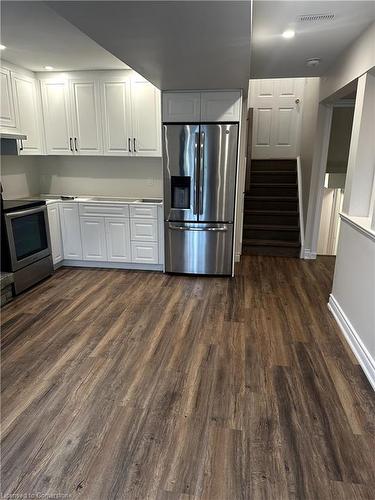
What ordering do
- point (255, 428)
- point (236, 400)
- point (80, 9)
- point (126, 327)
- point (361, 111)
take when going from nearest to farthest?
1. point (80, 9)
2. point (255, 428)
3. point (236, 400)
4. point (361, 111)
5. point (126, 327)

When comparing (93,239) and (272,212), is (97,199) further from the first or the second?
(272,212)

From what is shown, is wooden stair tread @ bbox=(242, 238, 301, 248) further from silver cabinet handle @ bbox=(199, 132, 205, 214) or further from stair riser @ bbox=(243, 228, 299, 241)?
silver cabinet handle @ bbox=(199, 132, 205, 214)

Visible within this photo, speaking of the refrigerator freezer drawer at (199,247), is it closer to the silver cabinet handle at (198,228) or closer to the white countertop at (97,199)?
the silver cabinet handle at (198,228)

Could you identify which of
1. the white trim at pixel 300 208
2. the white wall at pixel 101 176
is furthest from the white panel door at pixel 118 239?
the white trim at pixel 300 208

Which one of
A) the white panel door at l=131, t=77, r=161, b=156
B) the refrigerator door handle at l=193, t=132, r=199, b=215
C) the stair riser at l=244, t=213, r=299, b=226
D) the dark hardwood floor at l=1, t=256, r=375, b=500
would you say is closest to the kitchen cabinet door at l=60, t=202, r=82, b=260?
the dark hardwood floor at l=1, t=256, r=375, b=500

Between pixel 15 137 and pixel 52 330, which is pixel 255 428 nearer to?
pixel 52 330

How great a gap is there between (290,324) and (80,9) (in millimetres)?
2844

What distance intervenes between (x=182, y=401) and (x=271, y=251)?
359cm

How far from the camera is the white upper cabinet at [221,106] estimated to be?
3.69 metres

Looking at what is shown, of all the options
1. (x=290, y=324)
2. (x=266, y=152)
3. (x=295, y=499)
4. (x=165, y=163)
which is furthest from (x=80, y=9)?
(x=266, y=152)

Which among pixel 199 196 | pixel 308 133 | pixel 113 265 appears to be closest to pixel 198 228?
pixel 199 196

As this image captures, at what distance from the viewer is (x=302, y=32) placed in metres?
2.69

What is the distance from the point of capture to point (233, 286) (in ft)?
12.9

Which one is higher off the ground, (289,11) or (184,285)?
(289,11)
